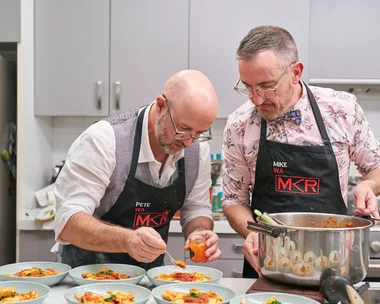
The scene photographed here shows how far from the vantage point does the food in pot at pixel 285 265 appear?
1.47 metres

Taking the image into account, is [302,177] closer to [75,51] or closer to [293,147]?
[293,147]

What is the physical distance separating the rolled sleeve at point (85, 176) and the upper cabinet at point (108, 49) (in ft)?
5.34

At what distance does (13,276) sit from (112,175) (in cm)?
49

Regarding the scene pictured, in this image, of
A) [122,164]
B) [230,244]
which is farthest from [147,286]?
[230,244]

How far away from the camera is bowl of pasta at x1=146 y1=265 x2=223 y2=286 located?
5.45 ft

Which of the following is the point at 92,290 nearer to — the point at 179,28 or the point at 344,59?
the point at 179,28

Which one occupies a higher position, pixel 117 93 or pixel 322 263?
pixel 117 93

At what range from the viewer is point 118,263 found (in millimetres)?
1983

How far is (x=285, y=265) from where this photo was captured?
1.48 m

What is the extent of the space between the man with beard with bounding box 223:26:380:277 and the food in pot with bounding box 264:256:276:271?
17.8 inches

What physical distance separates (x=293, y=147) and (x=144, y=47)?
1719 millimetres

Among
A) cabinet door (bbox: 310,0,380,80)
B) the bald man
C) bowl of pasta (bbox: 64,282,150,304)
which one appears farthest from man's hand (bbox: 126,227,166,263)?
cabinet door (bbox: 310,0,380,80)

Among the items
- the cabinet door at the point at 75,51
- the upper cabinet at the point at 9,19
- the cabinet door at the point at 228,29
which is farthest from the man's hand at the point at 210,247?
the upper cabinet at the point at 9,19

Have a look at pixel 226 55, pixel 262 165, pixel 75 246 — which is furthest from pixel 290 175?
pixel 226 55
